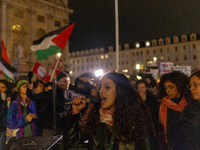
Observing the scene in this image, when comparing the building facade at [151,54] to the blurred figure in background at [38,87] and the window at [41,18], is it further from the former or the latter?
the blurred figure in background at [38,87]

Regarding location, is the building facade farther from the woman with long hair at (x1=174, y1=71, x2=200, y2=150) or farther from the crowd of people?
the woman with long hair at (x1=174, y1=71, x2=200, y2=150)

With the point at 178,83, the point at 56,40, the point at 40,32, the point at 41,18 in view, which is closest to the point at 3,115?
the point at 178,83

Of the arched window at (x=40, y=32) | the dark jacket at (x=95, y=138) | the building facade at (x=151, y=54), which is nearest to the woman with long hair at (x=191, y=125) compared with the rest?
the dark jacket at (x=95, y=138)

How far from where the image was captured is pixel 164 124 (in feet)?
9.41

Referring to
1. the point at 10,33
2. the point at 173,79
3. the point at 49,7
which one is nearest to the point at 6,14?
the point at 10,33

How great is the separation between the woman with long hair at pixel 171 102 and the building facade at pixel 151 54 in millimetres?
44778

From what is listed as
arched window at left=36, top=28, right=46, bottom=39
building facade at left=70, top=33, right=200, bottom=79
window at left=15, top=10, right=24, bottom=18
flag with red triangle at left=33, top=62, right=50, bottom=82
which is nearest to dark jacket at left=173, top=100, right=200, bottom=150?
flag with red triangle at left=33, top=62, right=50, bottom=82

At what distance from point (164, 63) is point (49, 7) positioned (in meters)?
31.6

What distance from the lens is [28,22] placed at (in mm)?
34688

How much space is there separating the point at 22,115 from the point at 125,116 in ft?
9.02

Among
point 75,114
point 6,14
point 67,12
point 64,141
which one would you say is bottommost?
point 64,141

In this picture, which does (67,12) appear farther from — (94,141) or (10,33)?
(94,141)

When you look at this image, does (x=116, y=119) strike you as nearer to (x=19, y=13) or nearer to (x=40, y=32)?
(x=19, y=13)

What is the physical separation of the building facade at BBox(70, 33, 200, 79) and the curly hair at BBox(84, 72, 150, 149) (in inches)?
1813
